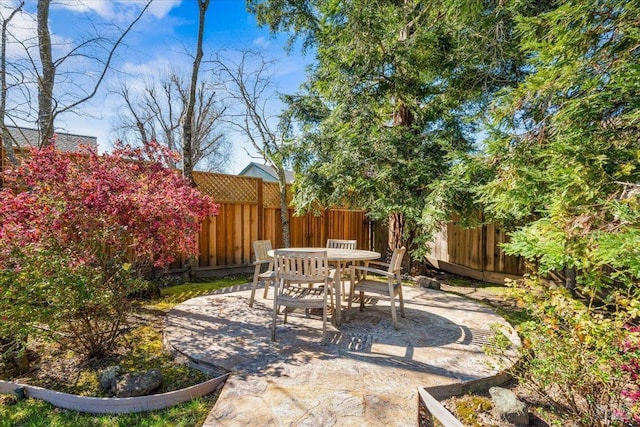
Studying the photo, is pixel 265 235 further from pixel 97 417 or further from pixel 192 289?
pixel 97 417

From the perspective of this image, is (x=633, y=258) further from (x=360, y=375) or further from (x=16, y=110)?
(x=16, y=110)

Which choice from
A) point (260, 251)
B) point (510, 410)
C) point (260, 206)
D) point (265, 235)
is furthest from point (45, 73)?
point (510, 410)

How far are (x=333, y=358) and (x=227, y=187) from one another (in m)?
4.78

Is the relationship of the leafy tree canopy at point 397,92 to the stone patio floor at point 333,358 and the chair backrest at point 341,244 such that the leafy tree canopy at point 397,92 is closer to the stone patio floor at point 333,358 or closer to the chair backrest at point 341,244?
the chair backrest at point 341,244

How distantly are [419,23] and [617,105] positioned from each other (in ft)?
13.5

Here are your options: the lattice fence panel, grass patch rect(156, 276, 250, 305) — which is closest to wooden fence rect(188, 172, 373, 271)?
the lattice fence panel

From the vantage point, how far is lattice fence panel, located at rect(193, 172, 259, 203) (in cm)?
631

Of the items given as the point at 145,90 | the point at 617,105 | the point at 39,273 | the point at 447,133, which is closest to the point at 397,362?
the point at 617,105

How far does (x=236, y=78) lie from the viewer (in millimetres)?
7699

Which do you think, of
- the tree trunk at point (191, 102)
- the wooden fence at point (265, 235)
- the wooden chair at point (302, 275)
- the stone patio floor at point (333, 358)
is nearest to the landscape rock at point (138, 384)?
the stone patio floor at point (333, 358)

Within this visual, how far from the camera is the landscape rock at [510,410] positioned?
6.80ft

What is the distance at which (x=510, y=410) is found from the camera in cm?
209

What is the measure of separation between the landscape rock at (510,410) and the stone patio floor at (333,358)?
23 cm

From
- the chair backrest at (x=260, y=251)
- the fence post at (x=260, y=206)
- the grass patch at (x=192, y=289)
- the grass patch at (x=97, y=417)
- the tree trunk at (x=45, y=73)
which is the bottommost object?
the grass patch at (x=97, y=417)
